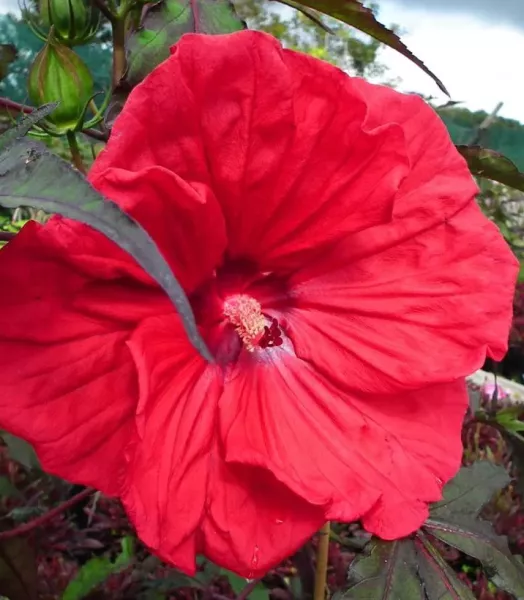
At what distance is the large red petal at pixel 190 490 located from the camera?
40 cm

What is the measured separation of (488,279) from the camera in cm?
46

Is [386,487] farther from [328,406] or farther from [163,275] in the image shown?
[163,275]

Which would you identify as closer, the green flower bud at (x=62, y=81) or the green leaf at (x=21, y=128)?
the green leaf at (x=21, y=128)

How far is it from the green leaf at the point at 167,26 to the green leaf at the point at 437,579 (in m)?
0.42

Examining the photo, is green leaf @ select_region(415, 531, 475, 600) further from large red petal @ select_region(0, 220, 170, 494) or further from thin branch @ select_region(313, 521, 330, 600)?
large red petal @ select_region(0, 220, 170, 494)

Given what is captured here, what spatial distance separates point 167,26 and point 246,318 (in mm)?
198

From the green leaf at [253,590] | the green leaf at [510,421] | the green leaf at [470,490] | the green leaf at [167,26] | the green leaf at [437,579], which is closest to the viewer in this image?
the green leaf at [167,26]

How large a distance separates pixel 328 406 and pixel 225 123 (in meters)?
0.18

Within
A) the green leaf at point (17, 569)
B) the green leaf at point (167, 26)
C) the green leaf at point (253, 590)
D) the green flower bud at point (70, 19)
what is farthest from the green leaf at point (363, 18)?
the green leaf at point (253, 590)

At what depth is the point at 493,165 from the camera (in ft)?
2.03

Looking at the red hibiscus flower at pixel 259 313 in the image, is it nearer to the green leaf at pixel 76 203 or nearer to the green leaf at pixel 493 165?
the green leaf at pixel 76 203

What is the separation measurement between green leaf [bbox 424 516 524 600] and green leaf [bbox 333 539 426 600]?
0.22ft

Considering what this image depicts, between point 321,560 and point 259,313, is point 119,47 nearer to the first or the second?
point 259,313

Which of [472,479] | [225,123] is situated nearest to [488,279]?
[225,123]
